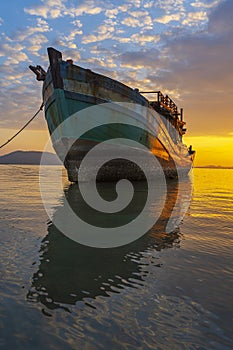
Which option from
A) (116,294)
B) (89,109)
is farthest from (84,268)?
(89,109)

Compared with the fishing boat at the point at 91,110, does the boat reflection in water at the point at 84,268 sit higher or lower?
lower

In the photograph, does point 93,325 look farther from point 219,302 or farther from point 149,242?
point 149,242

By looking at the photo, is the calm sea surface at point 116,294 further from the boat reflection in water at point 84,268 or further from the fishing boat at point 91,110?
the fishing boat at point 91,110

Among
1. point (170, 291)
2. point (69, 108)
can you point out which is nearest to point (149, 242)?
point (170, 291)

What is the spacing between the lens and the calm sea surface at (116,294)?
6.66ft

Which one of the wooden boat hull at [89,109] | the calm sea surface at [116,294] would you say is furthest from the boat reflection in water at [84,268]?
the wooden boat hull at [89,109]

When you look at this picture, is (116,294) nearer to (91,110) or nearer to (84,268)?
(84,268)

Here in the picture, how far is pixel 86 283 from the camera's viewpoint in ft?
9.62

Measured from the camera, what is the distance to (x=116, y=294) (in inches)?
107

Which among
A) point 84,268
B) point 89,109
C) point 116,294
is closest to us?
point 116,294

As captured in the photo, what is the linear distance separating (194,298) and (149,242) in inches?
78.7

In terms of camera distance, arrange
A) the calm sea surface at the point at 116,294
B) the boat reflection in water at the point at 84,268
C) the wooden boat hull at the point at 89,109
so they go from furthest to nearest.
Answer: the wooden boat hull at the point at 89,109 → the boat reflection in water at the point at 84,268 → the calm sea surface at the point at 116,294

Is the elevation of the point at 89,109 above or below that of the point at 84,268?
above

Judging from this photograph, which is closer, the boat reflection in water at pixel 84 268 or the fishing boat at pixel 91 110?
the boat reflection in water at pixel 84 268
